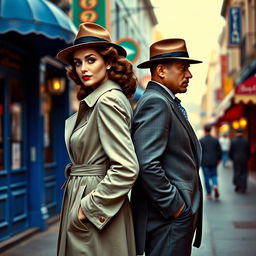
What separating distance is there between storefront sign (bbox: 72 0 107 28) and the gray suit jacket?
10.8 meters

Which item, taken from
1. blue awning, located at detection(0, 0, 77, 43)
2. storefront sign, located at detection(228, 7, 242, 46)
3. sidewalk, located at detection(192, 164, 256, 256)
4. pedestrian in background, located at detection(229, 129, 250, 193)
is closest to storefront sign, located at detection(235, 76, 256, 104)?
pedestrian in background, located at detection(229, 129, 250, 193)

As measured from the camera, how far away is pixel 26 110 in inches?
343

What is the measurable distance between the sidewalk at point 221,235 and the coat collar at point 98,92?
4.22 metres

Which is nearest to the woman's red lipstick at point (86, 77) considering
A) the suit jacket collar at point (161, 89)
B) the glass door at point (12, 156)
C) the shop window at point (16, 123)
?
the suit jacket collar at point (161, 89)

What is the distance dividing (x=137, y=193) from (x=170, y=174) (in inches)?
9.5

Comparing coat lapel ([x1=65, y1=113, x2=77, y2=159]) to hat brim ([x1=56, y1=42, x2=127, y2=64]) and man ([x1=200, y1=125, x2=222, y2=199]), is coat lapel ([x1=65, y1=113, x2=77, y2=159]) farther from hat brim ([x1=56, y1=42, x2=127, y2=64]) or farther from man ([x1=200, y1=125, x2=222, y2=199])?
→ man ([x1=200, y1=125, x2=222, y2=199])

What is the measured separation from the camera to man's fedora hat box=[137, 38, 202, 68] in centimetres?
324

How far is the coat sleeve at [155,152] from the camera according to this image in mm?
2910

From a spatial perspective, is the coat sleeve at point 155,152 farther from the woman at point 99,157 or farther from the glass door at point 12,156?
the glass door at point 12,156

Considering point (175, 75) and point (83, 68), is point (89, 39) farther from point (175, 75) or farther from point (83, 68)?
point (175, 75)

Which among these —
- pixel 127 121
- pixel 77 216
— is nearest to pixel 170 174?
pixel 127 121

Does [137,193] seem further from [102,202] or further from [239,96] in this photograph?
[239,96]

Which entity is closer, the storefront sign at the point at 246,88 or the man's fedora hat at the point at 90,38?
the man's fedora hat at the point at 90,38

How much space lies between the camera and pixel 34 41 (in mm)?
8211
